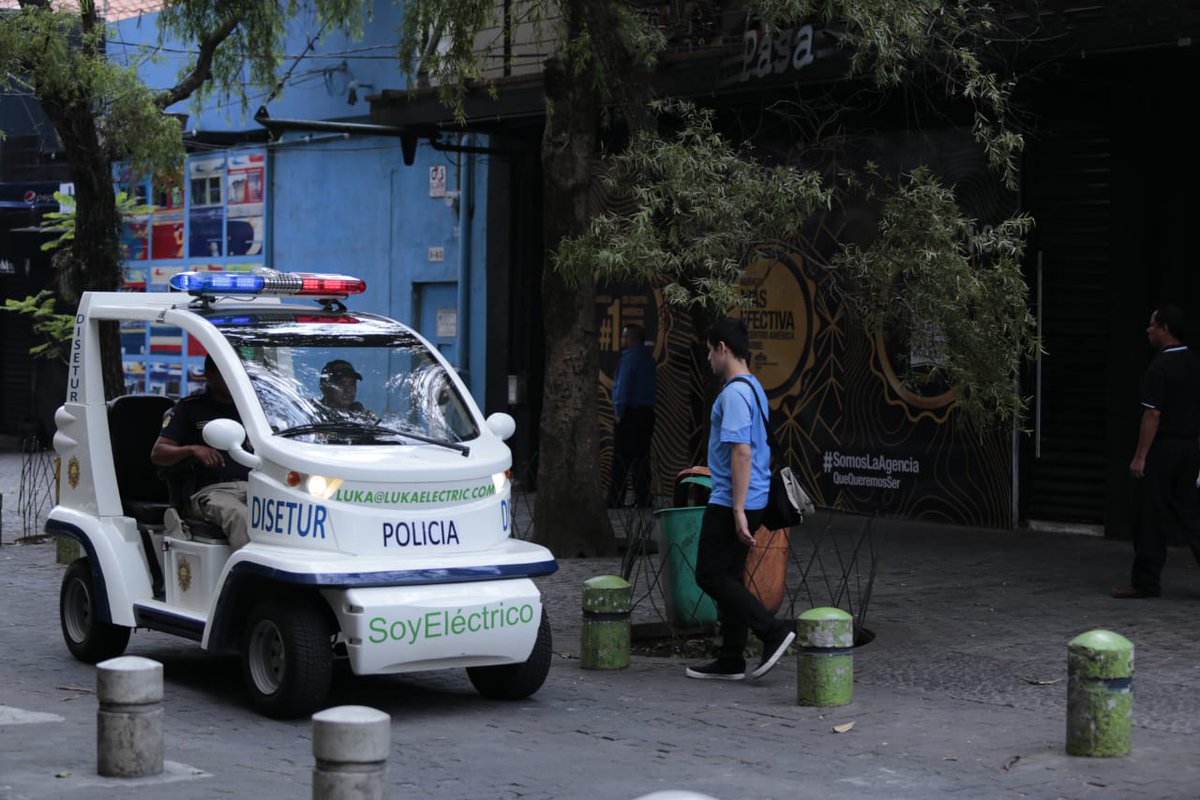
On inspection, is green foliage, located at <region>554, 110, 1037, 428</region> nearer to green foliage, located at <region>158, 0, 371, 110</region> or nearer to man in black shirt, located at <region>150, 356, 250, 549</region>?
man in black shirt, located at <region>150, 356, 250, 549</region>

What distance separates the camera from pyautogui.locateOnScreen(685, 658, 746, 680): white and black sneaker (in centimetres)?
897

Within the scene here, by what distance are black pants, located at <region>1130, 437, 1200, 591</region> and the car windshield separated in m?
5.01

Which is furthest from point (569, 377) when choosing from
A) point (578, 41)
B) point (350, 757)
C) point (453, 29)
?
point (350, 757)

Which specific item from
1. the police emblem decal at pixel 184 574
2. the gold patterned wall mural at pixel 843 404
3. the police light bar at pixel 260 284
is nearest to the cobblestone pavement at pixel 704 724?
the police emblem decal at pixel 184 574

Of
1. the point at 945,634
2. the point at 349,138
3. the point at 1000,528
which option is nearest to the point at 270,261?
the point at 349,138

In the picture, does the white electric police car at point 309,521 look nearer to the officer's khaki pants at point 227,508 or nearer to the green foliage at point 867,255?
the officer's khaki pants at point 227,508

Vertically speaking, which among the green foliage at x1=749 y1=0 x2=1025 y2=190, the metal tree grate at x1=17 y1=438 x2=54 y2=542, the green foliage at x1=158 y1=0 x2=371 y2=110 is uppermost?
the green foliage at x1=158 y1=0 x2=371 y2=110

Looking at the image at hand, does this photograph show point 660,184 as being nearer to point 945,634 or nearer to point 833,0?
point 833,0

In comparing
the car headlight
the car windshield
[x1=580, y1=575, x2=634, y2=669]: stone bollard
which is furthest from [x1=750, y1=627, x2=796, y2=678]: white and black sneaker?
the car headlight

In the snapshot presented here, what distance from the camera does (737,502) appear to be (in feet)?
28.1

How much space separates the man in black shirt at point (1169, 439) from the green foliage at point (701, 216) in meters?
2.58

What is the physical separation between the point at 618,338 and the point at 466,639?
11835 mm

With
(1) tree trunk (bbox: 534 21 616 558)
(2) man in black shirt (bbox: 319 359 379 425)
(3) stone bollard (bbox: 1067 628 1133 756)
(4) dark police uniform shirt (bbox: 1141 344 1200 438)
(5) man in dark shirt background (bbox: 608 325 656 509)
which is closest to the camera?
(3) stone bollard (bbox: 1067 628 1133 756)

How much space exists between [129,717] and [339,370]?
249cm
